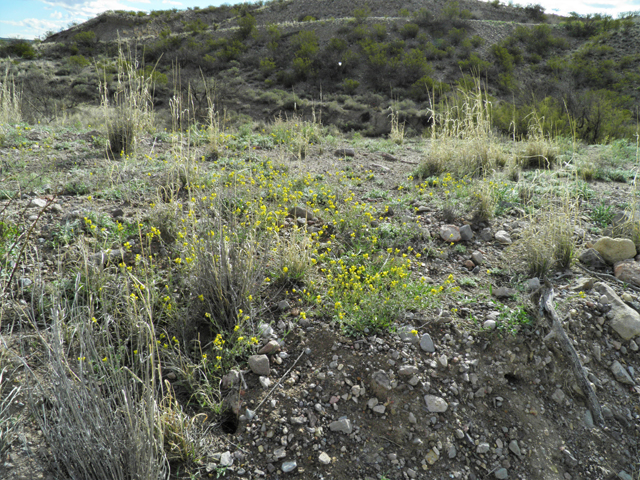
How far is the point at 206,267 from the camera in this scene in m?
2.71

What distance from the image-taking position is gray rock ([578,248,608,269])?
3371mm

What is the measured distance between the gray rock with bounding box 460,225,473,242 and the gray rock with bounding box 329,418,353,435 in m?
2.24

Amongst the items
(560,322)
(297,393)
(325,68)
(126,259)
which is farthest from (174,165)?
(325,68)

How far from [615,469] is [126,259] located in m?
3.54

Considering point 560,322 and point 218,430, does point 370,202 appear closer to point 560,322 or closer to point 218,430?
point 560,322

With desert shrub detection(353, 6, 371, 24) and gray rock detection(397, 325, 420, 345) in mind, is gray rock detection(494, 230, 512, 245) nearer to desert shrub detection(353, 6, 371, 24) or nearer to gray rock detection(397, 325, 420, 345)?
gray rock detection(397, 325, 420, 345)

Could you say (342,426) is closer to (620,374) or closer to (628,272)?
(620,374)

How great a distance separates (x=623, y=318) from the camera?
2803mm

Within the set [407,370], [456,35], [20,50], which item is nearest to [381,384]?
[407,370]

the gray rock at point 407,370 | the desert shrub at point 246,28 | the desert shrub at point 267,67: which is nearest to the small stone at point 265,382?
the gray rock at point 407,370

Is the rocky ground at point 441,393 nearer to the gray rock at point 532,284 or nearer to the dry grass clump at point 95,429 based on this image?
the gray rock at point 532,284

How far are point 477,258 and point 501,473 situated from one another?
1755 mm

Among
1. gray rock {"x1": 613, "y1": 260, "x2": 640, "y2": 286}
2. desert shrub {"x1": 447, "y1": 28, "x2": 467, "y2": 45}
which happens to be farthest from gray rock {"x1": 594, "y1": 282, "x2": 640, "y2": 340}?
desert shrub {"x1": 447, "y1": 28, "x2": 467, "y2": 45}

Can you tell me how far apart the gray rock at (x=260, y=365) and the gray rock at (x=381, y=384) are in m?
0.65
